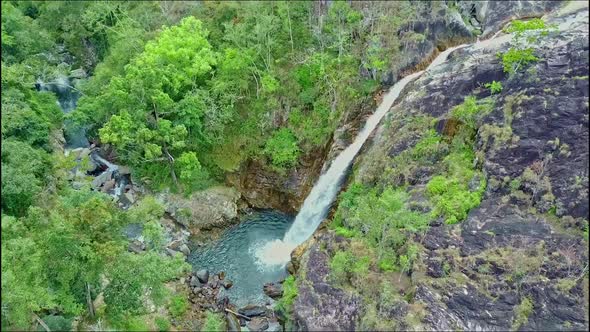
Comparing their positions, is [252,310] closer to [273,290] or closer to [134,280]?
[273,290]

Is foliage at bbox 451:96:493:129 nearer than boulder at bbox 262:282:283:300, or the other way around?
foliage at bbox 451:96:493:129

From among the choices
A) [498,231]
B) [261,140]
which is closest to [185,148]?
[261,140]

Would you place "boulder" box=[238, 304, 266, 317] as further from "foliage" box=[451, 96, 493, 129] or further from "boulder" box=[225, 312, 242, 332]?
"foliage" box=[451, 96, 493, 129]

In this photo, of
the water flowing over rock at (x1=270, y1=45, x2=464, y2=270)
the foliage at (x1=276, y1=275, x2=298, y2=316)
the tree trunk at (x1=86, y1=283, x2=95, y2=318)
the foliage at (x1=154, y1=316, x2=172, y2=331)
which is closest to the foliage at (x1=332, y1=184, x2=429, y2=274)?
the foliage at (x1=276, y1=275, x2=298, y2=316)

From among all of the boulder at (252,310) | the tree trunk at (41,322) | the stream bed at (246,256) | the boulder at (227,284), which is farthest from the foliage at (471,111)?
the tree trunk at (41,322)

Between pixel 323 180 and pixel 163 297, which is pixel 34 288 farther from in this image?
pixel 323 180

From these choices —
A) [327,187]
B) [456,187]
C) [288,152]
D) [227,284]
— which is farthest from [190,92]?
[456,187]
